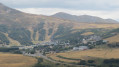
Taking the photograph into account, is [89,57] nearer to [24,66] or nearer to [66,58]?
[66,58]

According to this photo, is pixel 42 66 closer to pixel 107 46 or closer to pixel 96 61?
pixel 96 61

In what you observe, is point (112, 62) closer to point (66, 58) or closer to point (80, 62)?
point (80, 62)

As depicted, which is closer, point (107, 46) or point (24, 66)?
point (24, 66)

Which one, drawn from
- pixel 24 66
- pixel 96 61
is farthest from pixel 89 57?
pixel 24 66

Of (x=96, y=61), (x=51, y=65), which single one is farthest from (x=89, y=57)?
(x=51, y=65)

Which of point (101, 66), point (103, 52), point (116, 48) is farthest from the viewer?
point (116, 48)

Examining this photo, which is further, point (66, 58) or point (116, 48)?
point (116, 48)

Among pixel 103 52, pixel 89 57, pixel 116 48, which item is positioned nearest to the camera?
pixel 89 57

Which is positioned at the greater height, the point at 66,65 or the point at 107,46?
the point at 107,46

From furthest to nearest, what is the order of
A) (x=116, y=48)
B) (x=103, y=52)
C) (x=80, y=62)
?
(x=116, y=48) → (x=103, y=52) → (x=80, y=62)

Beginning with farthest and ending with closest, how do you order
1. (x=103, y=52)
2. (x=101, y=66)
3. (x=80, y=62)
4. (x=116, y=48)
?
(x=116, y=48)
(x=103, y=52)
(x=80, y=62)
(x=101, y=66)
